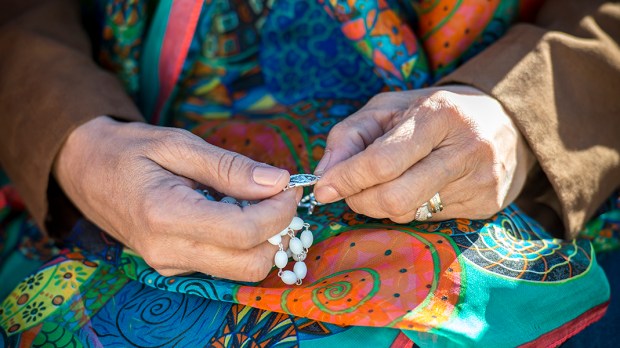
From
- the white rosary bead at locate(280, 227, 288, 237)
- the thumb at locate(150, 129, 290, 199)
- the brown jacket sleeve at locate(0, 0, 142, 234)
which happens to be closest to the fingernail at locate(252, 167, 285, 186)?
the thumb at locate(150, 129, 290, 199)

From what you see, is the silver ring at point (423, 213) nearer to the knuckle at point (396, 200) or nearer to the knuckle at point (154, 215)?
the knuckle at point (396, 200)

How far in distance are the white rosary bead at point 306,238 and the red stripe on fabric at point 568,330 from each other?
0.43 meters

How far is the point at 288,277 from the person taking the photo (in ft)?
3.26

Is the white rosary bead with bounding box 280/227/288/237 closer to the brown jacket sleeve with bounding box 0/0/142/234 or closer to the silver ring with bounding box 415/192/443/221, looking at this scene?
the silver ring with bounding box 415/192/443/221

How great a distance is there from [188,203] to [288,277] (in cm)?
23

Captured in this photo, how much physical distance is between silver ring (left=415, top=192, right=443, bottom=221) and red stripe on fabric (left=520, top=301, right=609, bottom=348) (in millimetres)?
286

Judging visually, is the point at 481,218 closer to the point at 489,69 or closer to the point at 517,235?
the point at 517,235

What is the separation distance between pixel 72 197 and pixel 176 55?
0.43m

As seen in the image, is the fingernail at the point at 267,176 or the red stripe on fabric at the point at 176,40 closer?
the fingernail at the point at 267,176

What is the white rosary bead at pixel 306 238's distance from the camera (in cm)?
105

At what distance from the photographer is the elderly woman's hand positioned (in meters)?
0.97

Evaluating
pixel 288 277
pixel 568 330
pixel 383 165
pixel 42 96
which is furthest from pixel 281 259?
pixel 42 96

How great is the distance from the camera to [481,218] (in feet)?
3.60

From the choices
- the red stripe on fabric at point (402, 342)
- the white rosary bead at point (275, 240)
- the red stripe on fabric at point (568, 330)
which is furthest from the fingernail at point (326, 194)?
the red stripe on fabric at point (568, 330)
